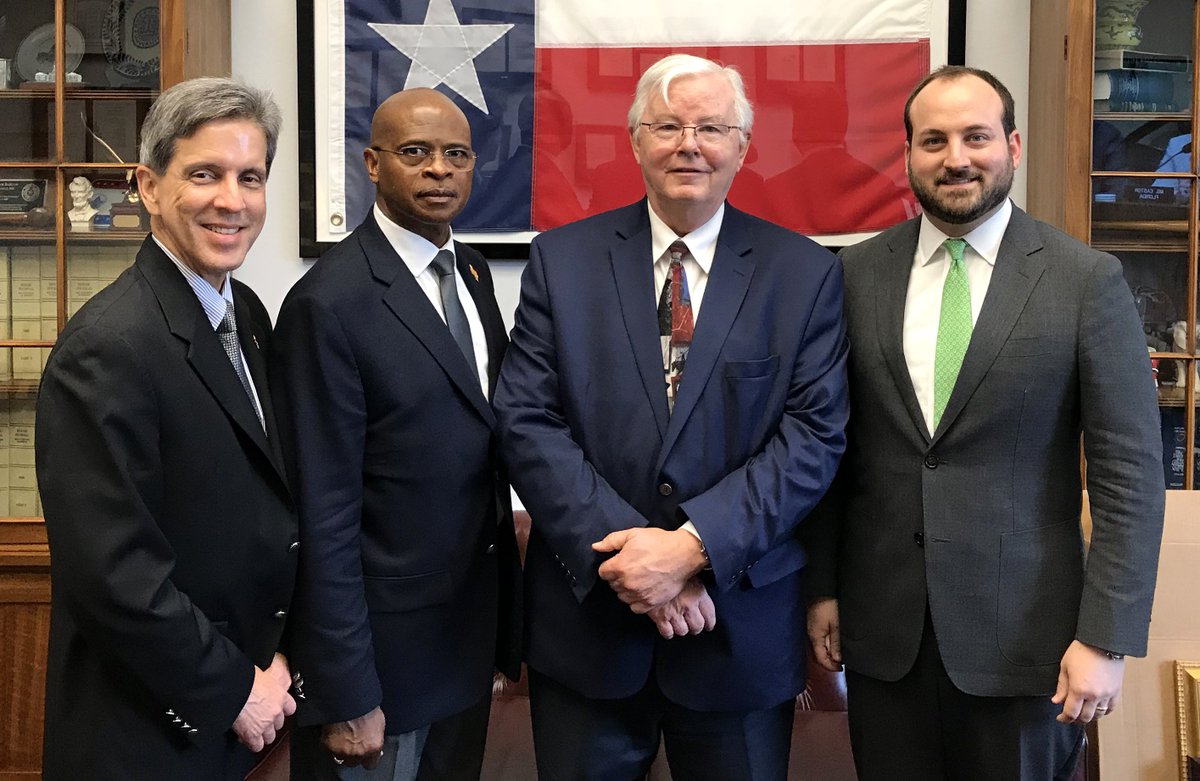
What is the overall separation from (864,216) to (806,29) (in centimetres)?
60

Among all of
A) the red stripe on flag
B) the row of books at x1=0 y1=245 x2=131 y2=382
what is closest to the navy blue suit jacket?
the red stripe on flag

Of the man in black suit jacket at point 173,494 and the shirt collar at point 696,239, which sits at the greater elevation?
the shirt collar at point 696,239

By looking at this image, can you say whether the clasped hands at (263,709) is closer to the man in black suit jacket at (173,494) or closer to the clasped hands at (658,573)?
the man in black suit jacket at (173,494)

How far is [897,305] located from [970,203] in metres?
0.21

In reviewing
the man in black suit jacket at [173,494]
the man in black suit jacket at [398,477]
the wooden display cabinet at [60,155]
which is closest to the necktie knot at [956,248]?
the man in black suit jacket at [398,477]

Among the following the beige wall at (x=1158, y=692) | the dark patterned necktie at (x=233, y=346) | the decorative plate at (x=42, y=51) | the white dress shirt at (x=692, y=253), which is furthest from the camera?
the decorative plate at (x=42, y=51)

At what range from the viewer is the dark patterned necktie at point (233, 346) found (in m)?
1.47

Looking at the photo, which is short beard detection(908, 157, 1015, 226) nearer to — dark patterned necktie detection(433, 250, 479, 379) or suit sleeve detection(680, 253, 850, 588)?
suit sleeve detection(680, 253, 850, 588)

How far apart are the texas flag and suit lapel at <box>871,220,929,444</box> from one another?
50.7 inches

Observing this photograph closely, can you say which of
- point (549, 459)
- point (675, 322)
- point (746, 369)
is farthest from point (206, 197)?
point (746, 369)

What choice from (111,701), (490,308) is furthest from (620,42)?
(111,701)

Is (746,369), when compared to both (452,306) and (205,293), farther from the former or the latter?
(205,293)

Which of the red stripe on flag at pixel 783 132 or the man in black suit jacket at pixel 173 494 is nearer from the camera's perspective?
the man in black suit jacket at pixel 173 494

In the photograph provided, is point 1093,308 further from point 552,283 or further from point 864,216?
point 864,216
